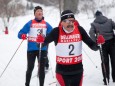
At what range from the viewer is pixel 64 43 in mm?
4352

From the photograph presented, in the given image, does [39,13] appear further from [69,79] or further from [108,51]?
[69,79]

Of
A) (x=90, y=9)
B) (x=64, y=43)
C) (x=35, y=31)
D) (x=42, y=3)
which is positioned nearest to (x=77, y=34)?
(x=64, y=43)

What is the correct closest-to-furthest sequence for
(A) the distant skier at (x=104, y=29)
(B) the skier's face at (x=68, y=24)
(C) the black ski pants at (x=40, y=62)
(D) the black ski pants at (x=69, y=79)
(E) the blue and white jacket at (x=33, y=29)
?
(B) the skier's face at (x=68, y=24)
(D) the black ski pants at (x=69, y=79)
(C) the black ski pants at (x=40, y=62)
(E) the blue and white jacket at (x=33, y=29)
(A) the distant skier at (x=104, y=29)

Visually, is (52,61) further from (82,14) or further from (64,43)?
(82,14)

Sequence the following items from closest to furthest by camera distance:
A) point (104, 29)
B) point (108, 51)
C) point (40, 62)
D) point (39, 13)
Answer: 1. point (40, 62)
2. point (39, 13)
3. point (104, 29)
4. point (108, 51)

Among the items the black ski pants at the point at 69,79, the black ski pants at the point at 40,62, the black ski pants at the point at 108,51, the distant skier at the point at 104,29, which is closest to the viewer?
the black ski pants at the point at 69,79

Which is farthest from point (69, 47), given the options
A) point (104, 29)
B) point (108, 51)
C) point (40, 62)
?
point (108, 51)

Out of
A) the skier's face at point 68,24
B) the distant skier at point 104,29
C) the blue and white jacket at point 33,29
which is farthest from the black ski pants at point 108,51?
the skier's face at point 68,24

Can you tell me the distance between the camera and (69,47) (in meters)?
4.36

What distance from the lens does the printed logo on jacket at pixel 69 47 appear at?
14.2 feet

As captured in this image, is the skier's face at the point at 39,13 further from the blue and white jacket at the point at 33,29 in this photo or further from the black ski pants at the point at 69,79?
the black ski pants at the point at 69,79

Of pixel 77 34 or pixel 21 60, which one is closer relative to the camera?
pixel 77 34

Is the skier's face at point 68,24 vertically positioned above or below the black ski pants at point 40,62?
above

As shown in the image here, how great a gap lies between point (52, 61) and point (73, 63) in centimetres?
614
